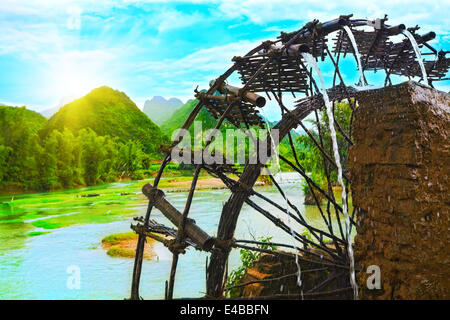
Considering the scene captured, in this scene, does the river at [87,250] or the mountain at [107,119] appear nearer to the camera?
the river at [87,250]

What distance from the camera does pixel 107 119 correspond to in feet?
229

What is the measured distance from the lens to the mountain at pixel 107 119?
6462 cm

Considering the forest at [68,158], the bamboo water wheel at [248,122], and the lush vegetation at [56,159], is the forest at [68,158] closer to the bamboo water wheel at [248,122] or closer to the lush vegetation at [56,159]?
the lush vegetation at [56,159]

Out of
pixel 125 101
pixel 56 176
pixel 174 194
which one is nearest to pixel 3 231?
pixel 174 194

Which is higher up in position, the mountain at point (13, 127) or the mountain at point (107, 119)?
the mountain at point (107, 119)

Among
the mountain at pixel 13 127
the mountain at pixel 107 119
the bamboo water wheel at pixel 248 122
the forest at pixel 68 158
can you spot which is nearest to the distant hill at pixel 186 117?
the forest at pixel 68 158

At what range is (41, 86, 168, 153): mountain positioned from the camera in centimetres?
6462

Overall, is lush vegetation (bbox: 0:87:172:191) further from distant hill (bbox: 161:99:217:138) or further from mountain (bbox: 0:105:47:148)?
distant hill (bbox: 161:99:217:138)

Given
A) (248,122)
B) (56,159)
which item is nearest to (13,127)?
(56,159)

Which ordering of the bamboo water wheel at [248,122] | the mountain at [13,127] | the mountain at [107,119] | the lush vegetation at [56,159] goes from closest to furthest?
the bamboo water wheel at [248,122] → the lush vegetation at [56,159] → the mountain at [13,127] → the mountain at [107,119]

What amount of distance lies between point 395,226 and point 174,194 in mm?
23382

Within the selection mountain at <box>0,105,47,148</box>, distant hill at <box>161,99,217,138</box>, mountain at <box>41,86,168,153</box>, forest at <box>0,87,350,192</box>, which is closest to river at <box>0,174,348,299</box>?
forest at <box>0,87,350,192</box>

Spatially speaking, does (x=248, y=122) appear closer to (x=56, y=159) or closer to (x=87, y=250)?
(x=87, y=250)

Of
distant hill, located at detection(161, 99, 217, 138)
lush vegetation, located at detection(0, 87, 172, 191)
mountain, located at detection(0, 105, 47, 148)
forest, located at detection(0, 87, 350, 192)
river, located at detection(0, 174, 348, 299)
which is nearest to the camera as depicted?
river, located at detection(0, 174, 348, 299)
